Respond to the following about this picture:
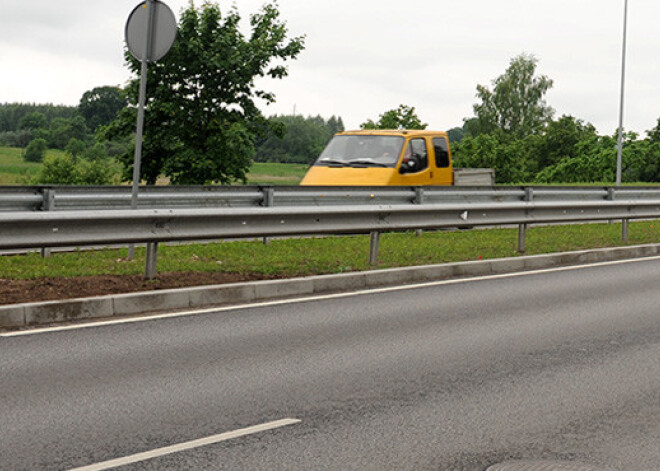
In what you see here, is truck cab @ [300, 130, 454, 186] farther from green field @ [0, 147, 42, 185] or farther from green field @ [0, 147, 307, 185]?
green field @ [0, 147, 42, 185]

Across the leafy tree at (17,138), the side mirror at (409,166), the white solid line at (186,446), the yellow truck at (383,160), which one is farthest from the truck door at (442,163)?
the leafy tree at (17,138)

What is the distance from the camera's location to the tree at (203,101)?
24078mm

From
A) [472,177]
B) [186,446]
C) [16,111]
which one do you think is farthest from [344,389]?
→ [16,111]

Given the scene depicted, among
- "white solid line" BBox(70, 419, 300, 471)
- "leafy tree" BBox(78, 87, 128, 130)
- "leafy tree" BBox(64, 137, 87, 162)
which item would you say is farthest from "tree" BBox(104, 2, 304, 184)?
"leafy tree" BBox(78, 87, 128, 130)

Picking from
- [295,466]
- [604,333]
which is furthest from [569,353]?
[295,466]

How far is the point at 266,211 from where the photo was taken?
10.7m

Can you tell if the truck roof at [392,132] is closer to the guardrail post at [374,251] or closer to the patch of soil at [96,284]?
the guardrail post at [374,251]

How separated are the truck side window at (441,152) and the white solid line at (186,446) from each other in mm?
14497

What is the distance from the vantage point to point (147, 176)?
82.4 feet

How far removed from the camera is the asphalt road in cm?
470

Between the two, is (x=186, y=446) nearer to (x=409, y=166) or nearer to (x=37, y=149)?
(x=409, y=166)

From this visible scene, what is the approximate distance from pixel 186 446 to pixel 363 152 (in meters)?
14.3

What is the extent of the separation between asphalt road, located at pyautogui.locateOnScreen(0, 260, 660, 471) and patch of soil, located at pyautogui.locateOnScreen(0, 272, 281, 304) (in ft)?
3.38

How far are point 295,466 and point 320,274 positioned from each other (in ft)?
20.4
